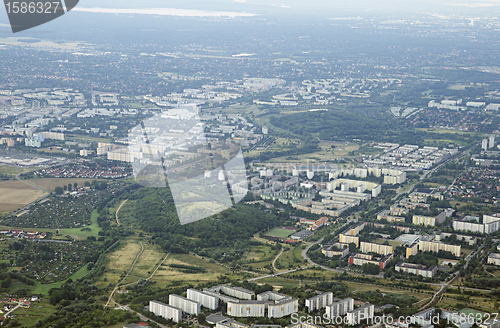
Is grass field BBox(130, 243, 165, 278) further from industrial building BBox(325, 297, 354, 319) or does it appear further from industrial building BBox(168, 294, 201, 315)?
industrial building BBox(325, 297, 354, 319)

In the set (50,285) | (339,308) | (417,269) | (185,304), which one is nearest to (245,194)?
(417,269)

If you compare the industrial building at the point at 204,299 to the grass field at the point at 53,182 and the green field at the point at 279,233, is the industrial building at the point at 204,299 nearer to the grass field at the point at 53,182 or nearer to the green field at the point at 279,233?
the green field at the point at 279,233

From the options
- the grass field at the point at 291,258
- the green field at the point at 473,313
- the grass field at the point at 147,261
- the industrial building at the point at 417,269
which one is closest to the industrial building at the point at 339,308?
the green field at the point at 473,313

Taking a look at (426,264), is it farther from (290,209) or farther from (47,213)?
(47,213)

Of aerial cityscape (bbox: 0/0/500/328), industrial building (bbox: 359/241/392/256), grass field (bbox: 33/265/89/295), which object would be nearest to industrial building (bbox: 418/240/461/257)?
aerial cityscape (bbox: 0/0/500/328)

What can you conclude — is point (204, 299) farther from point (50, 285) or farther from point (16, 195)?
point (16, 195)
